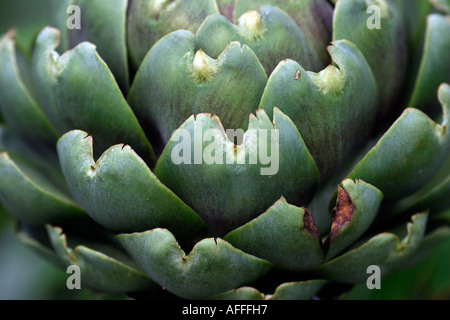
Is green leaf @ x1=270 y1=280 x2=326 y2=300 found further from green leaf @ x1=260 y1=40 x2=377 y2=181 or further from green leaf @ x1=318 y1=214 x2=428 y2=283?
green leaf @ x1=260 y1=40 x2=377 y2=181

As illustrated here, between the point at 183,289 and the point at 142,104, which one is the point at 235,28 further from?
the point at 183,289

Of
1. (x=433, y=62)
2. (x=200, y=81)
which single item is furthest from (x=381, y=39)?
(x=200, y=81)

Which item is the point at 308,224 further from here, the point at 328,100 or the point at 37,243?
the point at 37,243

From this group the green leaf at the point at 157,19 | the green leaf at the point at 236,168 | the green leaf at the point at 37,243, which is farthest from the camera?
the green leaf at the point at 37,243

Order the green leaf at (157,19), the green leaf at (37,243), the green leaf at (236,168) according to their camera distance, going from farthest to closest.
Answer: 1. the green leaf at (37,243)
2. the green leaf at (157,19)
3. the green leaf at (236,168)

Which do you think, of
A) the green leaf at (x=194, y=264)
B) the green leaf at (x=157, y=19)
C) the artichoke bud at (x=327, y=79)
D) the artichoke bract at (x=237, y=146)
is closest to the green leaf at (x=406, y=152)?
the artichoke bract at (x=237, y=146)

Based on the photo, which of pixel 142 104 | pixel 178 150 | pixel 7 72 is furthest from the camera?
pixel 7 72

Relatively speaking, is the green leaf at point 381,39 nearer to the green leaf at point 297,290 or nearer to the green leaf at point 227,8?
the green leaf at point 227,8

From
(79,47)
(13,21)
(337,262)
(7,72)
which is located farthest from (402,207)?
(13,21)
